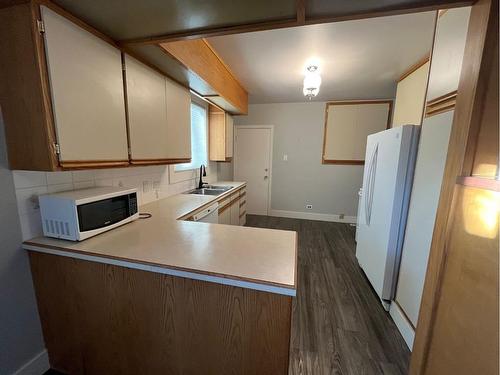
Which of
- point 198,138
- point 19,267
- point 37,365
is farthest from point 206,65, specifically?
point 37,365

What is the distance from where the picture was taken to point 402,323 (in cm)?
168

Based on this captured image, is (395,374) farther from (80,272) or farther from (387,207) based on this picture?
(80,272)

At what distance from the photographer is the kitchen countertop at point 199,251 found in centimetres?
92

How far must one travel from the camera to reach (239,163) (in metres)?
4.83

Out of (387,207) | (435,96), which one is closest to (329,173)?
(387,207)

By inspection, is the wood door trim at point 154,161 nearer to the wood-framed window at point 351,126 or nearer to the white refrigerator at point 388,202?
the white refrigerator at point 388,202

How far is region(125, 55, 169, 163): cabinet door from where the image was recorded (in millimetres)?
1479

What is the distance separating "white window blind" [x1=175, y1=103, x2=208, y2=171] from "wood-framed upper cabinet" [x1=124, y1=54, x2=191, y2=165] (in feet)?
2.70

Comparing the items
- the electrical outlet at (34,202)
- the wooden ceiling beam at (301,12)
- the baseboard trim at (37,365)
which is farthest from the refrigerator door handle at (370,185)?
the baseboard trim at (37,365)

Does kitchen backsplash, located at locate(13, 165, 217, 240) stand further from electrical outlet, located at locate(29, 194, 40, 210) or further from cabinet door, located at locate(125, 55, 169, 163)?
A: cabinet door, located at locate(125, 55, 169, 163)

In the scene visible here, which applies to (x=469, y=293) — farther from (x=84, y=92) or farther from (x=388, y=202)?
(x=84, y=92)

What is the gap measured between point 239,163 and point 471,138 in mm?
4134

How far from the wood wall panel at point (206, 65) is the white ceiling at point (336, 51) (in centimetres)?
11

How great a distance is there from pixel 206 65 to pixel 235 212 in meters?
2.22
